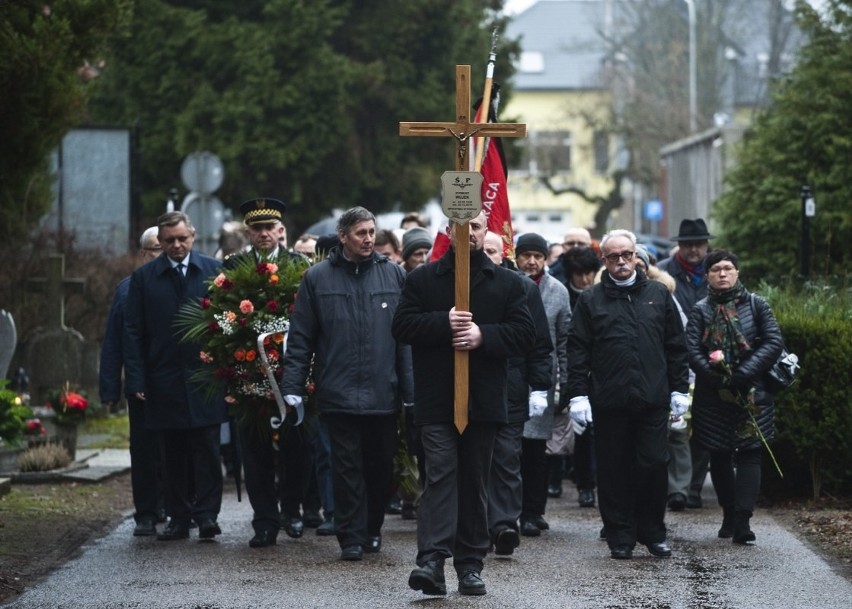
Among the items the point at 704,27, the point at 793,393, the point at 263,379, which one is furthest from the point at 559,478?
the point at 704,27

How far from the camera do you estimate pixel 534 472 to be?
11.8 metres

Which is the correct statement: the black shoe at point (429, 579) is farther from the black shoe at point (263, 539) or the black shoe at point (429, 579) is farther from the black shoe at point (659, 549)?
the black shoe at point (263, 539)

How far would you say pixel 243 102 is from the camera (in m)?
34.1

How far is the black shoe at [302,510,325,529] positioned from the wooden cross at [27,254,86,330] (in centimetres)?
541

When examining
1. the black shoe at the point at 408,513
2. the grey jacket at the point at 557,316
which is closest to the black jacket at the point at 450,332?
the grey jacket at the point at 557,316

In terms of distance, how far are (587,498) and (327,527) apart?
2.58 meters

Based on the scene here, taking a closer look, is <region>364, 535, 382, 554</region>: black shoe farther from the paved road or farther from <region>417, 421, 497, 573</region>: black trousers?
<region>417, 421, 497, 573</region>: black trousers

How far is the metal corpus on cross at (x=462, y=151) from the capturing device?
907 cm

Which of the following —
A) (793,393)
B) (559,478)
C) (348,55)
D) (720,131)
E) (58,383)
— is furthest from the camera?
(348,55)

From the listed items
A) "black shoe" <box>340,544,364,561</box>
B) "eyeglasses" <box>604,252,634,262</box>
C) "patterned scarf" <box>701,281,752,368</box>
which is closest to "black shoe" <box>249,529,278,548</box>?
"black shoe" <box>340,544,364,561</box>

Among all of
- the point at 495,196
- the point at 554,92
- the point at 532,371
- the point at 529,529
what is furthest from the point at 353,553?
the point at 554,92

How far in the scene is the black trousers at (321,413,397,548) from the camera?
10352mm

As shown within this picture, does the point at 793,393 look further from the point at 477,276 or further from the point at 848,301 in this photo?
the point at 477,276

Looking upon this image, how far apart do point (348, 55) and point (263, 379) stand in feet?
86.2
